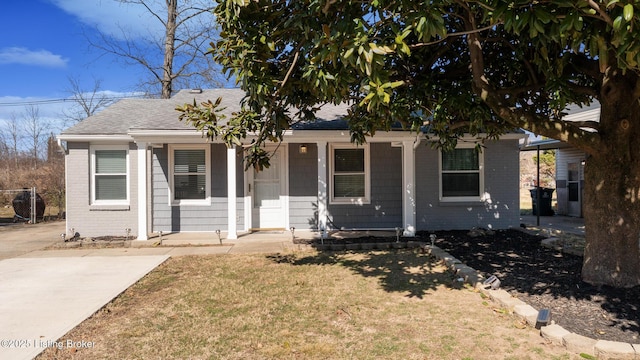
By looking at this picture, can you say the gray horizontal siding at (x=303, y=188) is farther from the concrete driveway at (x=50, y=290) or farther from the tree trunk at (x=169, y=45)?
the tree trunk at (x=169, y=45)

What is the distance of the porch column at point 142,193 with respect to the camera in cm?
895

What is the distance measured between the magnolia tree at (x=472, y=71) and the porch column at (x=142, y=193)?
158 inches

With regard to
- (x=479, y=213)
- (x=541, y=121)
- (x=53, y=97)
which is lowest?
(x=479, y=213)

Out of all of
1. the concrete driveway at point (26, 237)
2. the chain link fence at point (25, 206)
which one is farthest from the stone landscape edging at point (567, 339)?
the chain link fence at point (25, 206)

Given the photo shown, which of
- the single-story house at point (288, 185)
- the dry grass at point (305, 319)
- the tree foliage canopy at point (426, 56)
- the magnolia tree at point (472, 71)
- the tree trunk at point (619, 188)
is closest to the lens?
the tree foliage canopy at point (426, 56)

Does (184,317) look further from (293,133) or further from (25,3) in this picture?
(25,3)

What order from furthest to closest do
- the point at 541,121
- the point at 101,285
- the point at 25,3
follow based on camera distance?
1. the point at 25,3
2. the point at 101,285
3. the point at 541,121

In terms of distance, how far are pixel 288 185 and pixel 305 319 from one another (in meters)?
6.04

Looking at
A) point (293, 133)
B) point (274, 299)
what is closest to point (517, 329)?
point (274, 299)

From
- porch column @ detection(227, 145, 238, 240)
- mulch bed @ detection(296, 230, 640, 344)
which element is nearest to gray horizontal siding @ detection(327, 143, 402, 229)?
mulch bed @ detection(296, 230, 640, 344)

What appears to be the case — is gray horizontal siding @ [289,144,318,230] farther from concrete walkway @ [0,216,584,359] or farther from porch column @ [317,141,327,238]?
porch column @ [317,141,327,238]

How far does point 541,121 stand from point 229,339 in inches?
174

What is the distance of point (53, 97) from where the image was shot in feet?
79.2

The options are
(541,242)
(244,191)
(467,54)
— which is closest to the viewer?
(467,54)
